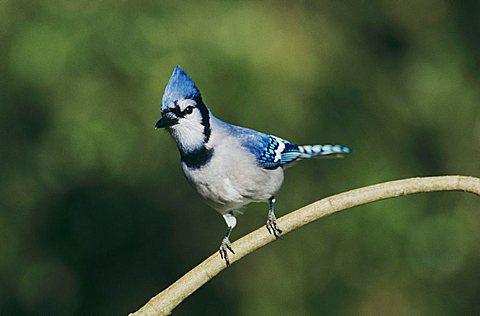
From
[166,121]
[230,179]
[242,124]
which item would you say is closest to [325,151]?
[230,179]

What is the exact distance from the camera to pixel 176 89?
1.89 m

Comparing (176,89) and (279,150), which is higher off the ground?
(176,89)

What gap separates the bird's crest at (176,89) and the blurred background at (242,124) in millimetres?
2003

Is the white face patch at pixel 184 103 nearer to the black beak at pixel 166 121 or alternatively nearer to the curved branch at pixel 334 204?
the black beak at pixel 166 121

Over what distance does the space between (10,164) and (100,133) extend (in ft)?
1.87

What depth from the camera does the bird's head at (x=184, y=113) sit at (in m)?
1.89

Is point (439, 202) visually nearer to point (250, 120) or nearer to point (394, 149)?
point (394, 149)

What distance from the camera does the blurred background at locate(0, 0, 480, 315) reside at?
400 cm

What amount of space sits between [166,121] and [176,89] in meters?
0.08

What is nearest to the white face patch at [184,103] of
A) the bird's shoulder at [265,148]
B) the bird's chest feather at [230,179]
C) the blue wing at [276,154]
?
the bird's chest feather at [230,179]

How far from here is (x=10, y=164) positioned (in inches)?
164

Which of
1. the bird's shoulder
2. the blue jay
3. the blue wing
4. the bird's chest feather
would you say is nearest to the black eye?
the blue jay

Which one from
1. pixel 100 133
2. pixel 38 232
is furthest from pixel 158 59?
pixel 38 232

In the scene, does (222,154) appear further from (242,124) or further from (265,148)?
(242,124)
